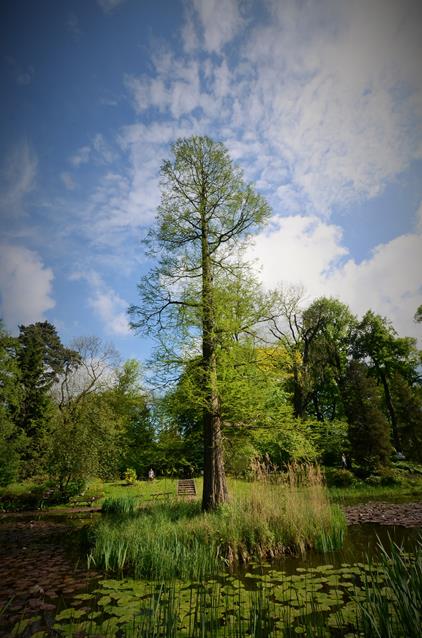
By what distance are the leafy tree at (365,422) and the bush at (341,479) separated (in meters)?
1.51

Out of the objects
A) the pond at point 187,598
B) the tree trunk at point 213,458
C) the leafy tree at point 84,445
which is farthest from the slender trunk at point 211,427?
the leafy tree at point 84,445

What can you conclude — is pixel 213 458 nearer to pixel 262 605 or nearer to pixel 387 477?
pixel 262 605

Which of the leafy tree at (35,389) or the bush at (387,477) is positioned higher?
the leafy tree at (35,389)

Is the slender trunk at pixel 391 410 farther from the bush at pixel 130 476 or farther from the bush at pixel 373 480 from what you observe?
the bush at pixel 130 476

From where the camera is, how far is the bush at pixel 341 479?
52.1 ft

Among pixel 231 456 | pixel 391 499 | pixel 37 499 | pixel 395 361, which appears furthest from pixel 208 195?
pixel 395 361

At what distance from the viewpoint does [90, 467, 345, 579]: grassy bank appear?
188 inches

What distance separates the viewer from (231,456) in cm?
864

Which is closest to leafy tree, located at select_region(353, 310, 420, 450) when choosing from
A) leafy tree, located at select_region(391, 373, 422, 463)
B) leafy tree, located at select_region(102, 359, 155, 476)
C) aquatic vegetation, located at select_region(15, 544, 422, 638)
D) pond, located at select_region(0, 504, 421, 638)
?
leafy tree, located at select_region(391, 373, 422, 463)

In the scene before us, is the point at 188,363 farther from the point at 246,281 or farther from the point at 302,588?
the point at 302,588

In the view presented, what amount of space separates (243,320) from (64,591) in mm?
5677

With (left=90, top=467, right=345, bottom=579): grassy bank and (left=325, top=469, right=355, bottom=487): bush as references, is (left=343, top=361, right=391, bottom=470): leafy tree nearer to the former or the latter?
(left=325, top=469, right=355, bottom=487): bush

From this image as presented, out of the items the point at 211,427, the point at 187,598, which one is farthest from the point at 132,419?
the point at 187,598

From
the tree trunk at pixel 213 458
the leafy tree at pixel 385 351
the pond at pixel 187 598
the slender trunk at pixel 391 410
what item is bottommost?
the pond at pixel 187 598
